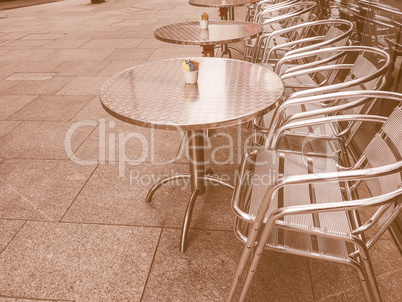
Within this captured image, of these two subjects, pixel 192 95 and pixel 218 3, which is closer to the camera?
pixel 192 95

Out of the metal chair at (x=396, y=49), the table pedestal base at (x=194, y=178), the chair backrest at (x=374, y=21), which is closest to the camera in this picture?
the table pedestal base at (x=194, y=178)

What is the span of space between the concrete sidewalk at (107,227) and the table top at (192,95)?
0.87 metres

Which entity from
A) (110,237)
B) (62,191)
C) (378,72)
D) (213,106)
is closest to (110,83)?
(213,106)

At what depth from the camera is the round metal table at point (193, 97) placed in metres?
1.39

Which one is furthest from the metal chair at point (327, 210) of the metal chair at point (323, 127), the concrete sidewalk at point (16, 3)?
the concrete sidewalk at point (16, 3)

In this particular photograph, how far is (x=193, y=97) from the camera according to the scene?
1.60 m

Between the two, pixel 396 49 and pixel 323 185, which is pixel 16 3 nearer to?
pixel 396 49

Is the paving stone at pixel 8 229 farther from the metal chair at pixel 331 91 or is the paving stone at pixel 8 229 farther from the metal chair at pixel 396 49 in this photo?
the metal chair at pixel 396 49

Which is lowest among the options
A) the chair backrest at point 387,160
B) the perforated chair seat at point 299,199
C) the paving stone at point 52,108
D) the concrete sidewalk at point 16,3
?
the concrete sidewalk at point 16,3

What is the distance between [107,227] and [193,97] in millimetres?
1058

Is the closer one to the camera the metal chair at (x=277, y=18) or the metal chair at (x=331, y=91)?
the metal chair at (x=331, y=91)

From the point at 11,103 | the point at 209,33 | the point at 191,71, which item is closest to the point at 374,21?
the point at 209,33

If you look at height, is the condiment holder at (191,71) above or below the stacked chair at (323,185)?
above

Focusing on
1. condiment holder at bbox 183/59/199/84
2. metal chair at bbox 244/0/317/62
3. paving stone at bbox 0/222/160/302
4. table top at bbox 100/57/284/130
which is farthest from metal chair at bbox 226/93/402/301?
metal chair at bbox 244/0/317/62
